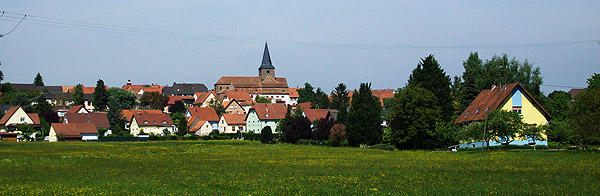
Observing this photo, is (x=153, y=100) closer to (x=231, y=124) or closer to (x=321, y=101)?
(x=231, y=124)

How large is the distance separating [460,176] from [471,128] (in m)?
27.6

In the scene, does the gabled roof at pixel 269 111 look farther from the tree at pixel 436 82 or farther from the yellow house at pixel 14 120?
the tree at pixel 436 82

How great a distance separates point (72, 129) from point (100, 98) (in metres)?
56.8

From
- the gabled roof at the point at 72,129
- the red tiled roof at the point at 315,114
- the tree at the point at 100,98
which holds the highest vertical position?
the tree at the point at 100,98

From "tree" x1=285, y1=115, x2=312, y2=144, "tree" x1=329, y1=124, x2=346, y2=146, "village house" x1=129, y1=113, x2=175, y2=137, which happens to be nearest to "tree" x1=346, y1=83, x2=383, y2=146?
"tree" x1=329, y1=124, x2=346, y2=146

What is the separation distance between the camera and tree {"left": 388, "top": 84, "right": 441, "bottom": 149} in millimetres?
65562

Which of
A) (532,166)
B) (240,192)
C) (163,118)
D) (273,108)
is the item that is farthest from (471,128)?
(163,118)

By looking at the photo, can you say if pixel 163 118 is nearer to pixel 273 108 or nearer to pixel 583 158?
pixel 273 108

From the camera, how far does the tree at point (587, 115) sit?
152 ft

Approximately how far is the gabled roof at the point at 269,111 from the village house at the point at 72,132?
3520 centimetres

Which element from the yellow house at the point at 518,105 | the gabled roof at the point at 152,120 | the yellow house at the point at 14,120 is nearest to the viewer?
the yellow house at the point at 518,105

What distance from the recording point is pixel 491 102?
222 feet

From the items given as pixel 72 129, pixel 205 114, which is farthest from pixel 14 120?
pixel 205 114

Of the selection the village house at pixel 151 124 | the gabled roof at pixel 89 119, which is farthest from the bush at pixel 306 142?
the gabled roof at pixel 89 119
